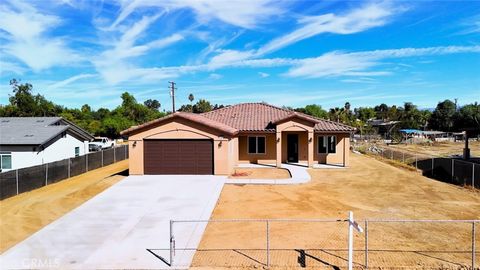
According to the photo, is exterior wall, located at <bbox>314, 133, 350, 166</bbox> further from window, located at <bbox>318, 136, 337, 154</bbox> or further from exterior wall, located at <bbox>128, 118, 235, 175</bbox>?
exterior wall, located at <bbox>128, 118, 235, 175</bbox>

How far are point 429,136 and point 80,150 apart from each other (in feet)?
221

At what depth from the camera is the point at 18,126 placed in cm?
2941

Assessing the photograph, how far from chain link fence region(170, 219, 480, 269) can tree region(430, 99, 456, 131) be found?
86.6 m

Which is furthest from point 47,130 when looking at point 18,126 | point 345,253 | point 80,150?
point 345,253

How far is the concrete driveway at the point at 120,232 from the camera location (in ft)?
33.0

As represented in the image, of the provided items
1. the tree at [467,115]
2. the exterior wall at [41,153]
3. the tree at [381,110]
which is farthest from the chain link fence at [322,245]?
the tree at [381,110]

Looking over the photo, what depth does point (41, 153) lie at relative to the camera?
1068 inches

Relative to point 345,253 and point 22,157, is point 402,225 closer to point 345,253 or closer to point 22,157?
point 345,253

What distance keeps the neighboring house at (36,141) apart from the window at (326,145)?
21.0 meters

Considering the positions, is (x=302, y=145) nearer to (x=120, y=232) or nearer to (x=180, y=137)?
(x=180, y=137)

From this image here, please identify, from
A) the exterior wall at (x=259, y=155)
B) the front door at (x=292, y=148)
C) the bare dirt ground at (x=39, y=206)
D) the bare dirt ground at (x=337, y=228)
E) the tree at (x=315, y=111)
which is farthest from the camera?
the tree at (x=315, y=111)

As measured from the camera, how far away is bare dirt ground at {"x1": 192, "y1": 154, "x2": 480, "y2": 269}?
9.96 meters

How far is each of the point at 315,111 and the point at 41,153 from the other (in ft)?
267

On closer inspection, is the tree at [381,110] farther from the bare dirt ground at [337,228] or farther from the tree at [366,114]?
the bare dirt ground at [337,228]
